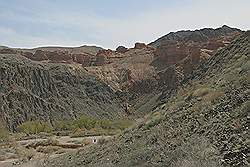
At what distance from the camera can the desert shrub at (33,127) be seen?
272 ft

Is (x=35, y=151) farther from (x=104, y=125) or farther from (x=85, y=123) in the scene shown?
(x=85, y=123)

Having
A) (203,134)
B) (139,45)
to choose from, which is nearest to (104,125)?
(203,134)

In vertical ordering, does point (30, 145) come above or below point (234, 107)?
below

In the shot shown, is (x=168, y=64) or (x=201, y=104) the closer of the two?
(x=201, y=104)

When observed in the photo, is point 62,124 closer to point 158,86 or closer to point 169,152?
point 158,86

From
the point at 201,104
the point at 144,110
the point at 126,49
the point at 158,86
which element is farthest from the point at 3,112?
the point at 126,49

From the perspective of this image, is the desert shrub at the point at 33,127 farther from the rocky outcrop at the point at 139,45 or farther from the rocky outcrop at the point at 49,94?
the rocky outcrop at the point at 139,45

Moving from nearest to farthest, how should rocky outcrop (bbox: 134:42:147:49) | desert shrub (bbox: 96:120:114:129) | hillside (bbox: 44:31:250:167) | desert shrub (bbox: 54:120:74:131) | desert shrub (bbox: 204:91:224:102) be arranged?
hillside (bbox: 44:31:250:167), desert shrub (bbox: 204:91:224:102), desert shrub (bbox: 96:120:114:129), desert shrub (bbox: 54:120:74:131), rocky outcrop (bbox: 134:42:147:49)

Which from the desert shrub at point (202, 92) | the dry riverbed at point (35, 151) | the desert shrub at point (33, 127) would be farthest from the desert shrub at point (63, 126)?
the desert shrub at point (202, 92)

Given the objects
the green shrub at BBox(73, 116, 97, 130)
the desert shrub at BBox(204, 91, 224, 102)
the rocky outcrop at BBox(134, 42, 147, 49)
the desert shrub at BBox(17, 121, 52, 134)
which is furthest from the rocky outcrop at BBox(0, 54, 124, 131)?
the desert shrub at BBox(204, 91, 224, 102)

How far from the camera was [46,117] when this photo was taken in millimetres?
96250

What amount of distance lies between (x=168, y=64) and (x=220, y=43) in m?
17.7

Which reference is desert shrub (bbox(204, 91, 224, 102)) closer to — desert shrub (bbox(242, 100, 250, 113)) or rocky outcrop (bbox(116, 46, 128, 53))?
desert shrub (bbox(242, 100, 250, 113))

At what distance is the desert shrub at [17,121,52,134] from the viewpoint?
3260 inches
